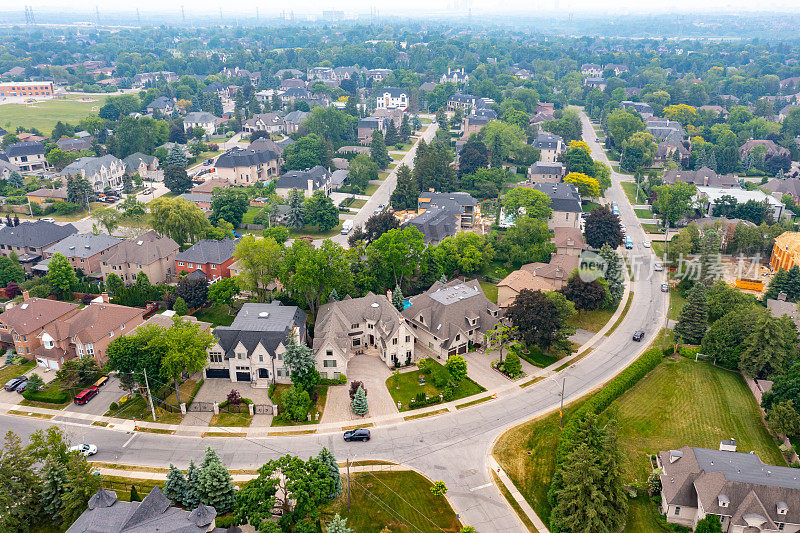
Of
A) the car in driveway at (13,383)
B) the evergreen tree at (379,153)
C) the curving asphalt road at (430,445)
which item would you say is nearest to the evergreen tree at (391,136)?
the evergreen tree at (379,153)

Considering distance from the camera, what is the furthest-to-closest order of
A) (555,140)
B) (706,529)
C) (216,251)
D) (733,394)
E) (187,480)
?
(555,140)
(216,251)
(733,394)
(187,480)
(706,529)

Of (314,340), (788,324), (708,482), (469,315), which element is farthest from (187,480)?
(788,324)

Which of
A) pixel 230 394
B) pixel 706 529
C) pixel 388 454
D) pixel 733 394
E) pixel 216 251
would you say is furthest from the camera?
A: pixel 216 251

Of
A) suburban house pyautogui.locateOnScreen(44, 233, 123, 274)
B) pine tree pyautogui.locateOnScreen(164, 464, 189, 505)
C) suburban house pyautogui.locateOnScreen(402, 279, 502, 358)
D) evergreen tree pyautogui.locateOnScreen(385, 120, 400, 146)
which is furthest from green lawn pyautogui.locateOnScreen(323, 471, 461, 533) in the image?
evergreen tree pyautogui.locateOnScreen(385, 120, 400, 146)

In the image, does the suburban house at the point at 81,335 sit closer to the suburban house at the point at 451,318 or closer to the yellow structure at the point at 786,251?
the suburban house at the point at 451,318

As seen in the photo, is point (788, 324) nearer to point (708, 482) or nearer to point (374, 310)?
point (708, 482)

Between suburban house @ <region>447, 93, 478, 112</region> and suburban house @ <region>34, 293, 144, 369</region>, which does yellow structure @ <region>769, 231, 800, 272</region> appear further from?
suburban house @ <region>447, 93, 478, 112</region>

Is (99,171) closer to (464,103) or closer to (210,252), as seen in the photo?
(210,252)
